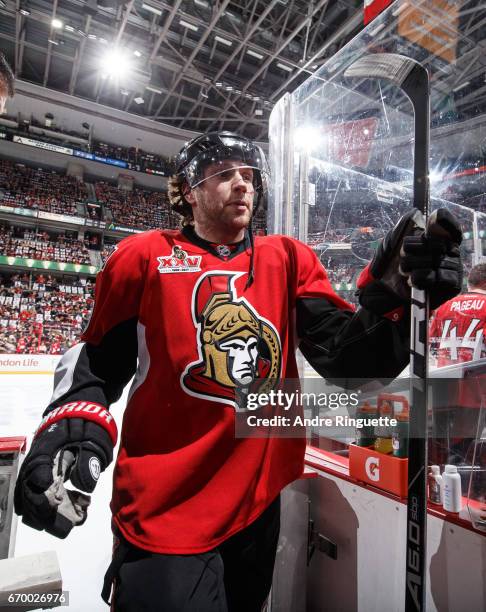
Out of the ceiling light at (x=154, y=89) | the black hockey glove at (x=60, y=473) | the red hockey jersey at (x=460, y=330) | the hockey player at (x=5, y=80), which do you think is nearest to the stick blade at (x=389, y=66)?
the red hockey jersey at (x=460, y=330)

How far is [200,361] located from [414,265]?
50 centimetres

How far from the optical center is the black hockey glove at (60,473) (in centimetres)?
82

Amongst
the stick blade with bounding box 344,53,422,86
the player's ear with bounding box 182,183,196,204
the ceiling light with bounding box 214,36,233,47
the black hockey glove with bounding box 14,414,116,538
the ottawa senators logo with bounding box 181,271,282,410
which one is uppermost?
the ceiling light with bounding box 214,36,233,47

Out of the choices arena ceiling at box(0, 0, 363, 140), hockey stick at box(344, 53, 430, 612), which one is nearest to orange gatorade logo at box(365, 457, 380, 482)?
hockey stick at box(344, 53, 430, 612)

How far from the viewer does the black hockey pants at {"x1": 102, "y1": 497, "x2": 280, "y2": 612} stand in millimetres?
812

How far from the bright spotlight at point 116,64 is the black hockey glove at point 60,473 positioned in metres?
11.4

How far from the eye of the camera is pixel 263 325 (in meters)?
1.01

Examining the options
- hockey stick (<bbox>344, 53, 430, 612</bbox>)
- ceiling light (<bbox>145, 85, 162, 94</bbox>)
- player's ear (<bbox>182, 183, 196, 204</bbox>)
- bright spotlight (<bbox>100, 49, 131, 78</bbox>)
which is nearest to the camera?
hockey stick (<bbox>344, 53, 430, 612</bbox>)

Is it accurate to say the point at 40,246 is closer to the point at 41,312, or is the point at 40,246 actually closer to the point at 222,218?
the point at 41,312

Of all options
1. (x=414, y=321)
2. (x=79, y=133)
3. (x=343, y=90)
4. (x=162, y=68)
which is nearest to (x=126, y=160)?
(x=79, y=133)

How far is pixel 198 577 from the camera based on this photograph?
84 cm

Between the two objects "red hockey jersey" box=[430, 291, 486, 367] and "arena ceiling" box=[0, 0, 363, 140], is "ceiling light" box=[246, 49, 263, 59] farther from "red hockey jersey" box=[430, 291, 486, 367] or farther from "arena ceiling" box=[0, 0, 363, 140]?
"red hockey jersey" box=[430, 291, 486, 367]

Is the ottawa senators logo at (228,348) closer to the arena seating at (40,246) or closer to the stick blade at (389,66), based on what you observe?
the stick blade at (389,66)

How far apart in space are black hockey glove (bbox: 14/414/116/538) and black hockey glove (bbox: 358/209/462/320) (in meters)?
0.68
